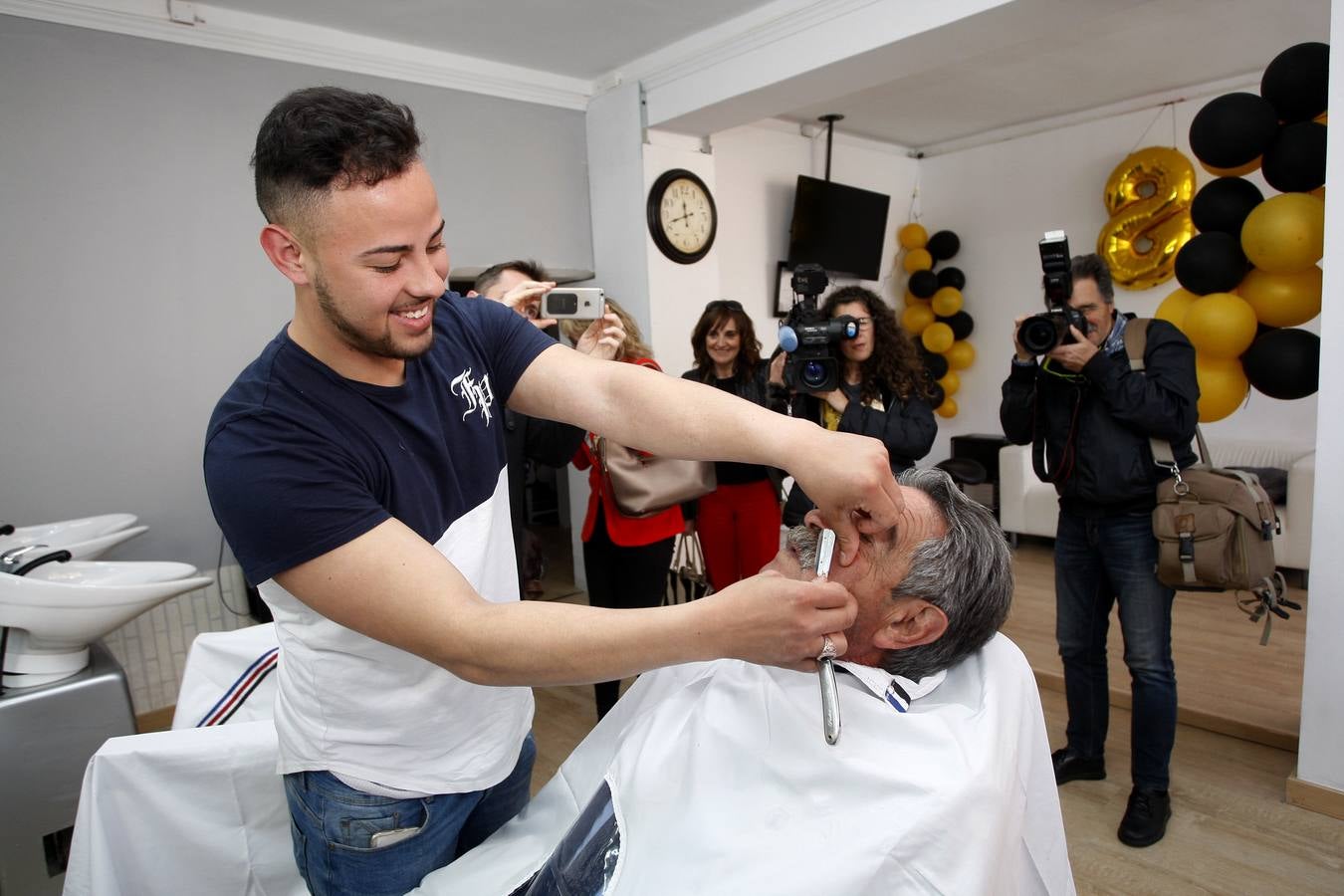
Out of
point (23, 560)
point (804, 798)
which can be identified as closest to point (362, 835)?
point (804, 798)

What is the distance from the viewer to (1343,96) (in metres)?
1.98

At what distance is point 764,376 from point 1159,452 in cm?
136

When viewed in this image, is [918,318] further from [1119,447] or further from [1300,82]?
[1119,447]

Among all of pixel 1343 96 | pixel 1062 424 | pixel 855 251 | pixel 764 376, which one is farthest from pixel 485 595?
pixel 855 251

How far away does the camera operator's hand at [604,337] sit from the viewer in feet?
7.13

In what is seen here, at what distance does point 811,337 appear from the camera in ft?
8.38

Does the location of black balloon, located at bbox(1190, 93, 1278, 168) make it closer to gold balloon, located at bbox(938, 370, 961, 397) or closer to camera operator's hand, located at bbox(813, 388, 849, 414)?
camera operator's hand, located at bbox(813, 388, 849, 414)

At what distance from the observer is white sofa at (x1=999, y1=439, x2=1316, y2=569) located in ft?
13.5

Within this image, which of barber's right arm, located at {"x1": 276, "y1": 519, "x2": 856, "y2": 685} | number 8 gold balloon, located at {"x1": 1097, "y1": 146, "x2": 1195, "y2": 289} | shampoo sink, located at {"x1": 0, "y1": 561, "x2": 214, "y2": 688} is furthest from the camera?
number 8 gold balloon, located at {"x1": 1097, "y1": 146, "x2": 1195, "y2": 289}

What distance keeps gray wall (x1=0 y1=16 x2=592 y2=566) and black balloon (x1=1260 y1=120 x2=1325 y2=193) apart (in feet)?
11.6

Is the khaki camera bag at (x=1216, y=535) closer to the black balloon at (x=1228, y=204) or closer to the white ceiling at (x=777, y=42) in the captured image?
the black balloon at (x=1228, y=204)

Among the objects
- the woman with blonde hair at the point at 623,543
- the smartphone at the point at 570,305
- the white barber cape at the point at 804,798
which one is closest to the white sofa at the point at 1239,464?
the woman with blonde hair at the point at 623,543

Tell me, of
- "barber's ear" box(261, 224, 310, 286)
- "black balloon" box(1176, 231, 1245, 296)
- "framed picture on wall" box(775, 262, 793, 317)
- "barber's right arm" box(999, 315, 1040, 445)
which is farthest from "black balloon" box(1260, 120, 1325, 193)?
"framed picture on wall" box(775, 262, 793, 317)

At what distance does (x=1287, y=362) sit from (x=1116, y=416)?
2.05 ft
